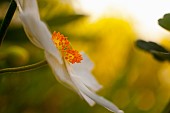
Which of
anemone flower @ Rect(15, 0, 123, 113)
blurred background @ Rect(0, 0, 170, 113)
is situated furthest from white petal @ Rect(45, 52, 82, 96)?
blurred background @ Rect(0, 0, 170, 113)

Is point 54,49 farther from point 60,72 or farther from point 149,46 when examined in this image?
point 149,46

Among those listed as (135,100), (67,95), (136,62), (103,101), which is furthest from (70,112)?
(103,101)

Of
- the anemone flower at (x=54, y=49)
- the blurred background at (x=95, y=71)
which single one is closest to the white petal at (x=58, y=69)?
the anemone flower at (x=54, y=49)

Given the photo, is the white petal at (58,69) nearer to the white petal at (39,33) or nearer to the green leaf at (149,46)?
the white petal at (39,33)

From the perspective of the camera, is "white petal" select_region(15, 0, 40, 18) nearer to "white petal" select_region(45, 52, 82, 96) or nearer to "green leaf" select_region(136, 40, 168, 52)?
"white petal" select_region(45, 52, 82, 96)

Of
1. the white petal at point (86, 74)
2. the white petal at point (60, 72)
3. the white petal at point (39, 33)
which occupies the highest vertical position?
the white petal at point (39, 33)
